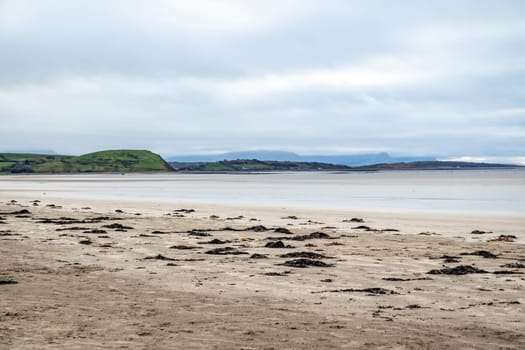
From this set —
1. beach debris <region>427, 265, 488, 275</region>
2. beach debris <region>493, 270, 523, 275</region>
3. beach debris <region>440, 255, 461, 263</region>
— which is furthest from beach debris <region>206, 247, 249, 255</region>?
beach debris <region>493, 270, 523, 275</region>

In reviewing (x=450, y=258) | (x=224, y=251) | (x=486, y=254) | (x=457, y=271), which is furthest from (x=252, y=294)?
(x=486, y=254)

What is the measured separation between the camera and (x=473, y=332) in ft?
26.4

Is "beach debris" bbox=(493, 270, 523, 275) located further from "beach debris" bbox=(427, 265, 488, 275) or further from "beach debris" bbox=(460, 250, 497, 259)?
"beach debris" bbox=(460, 250, 497, 259)

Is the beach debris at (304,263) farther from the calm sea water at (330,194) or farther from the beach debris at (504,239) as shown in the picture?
the calm sea water at (330,194)

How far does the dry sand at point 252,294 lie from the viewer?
7.66 metres

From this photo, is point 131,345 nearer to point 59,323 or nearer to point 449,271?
point 59,323

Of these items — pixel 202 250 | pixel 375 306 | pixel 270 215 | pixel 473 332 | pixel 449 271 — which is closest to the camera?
pixel 473 332

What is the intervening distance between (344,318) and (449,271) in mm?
4818

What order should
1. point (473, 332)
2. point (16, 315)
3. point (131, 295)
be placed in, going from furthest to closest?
point (131, 295) < point (16, 315) < point (473, 332)

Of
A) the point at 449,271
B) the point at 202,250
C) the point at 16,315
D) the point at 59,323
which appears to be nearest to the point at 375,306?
the point at 449,271

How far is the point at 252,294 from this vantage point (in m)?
10.6

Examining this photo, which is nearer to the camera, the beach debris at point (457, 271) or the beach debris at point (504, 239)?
the beach debris at point (457, 271)

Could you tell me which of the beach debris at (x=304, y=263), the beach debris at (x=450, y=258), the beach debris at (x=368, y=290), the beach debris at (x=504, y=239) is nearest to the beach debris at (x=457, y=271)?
the beach debris at (x=450, y=258)

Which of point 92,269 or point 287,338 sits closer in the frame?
point 287,338
